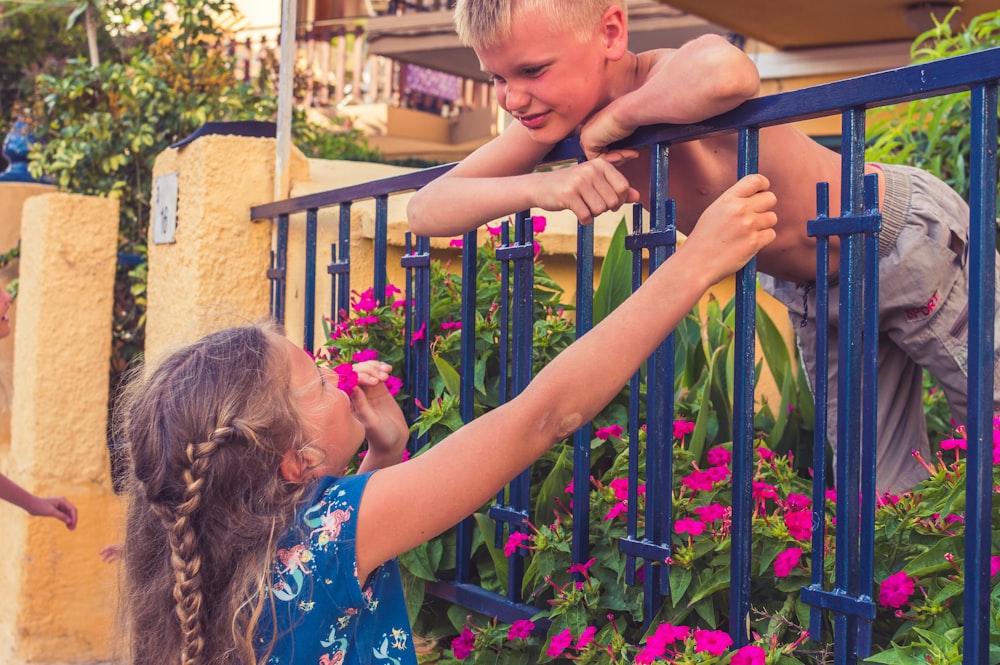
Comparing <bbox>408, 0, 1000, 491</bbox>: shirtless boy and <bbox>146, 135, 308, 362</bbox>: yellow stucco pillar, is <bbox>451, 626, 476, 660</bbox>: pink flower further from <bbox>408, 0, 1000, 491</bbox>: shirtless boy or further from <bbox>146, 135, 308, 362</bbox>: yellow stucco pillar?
<bbox>146, 135, 308, 362</bbox>: yellow stucco pillar

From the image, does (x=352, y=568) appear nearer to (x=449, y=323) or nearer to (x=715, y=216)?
(x=715, y=216)

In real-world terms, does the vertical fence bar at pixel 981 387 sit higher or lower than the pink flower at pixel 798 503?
higher

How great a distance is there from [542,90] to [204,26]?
4652mm

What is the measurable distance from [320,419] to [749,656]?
2.43 ft

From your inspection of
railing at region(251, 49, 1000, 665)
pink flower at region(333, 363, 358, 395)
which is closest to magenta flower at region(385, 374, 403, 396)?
pink flower at region(333, 363, 358, 395)

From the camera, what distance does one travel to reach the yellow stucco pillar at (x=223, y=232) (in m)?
3.52

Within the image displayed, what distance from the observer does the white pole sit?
3520 mm

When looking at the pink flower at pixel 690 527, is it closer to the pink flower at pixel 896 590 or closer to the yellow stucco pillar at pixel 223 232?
the pink flower at pixel 896 590

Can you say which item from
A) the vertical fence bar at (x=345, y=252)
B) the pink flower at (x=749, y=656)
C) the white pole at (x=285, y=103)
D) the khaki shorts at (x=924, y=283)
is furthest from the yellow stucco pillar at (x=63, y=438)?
the pink flower at (x=749, y=656)

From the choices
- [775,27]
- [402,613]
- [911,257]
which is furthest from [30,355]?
[775,27]

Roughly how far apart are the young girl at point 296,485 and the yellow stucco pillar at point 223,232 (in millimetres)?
1793

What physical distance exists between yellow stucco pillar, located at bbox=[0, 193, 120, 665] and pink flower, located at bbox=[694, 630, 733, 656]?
9.86ft

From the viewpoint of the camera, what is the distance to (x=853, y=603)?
146cm

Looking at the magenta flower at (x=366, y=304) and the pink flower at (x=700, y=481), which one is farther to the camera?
the magenta flower at (x=366, y=304)
